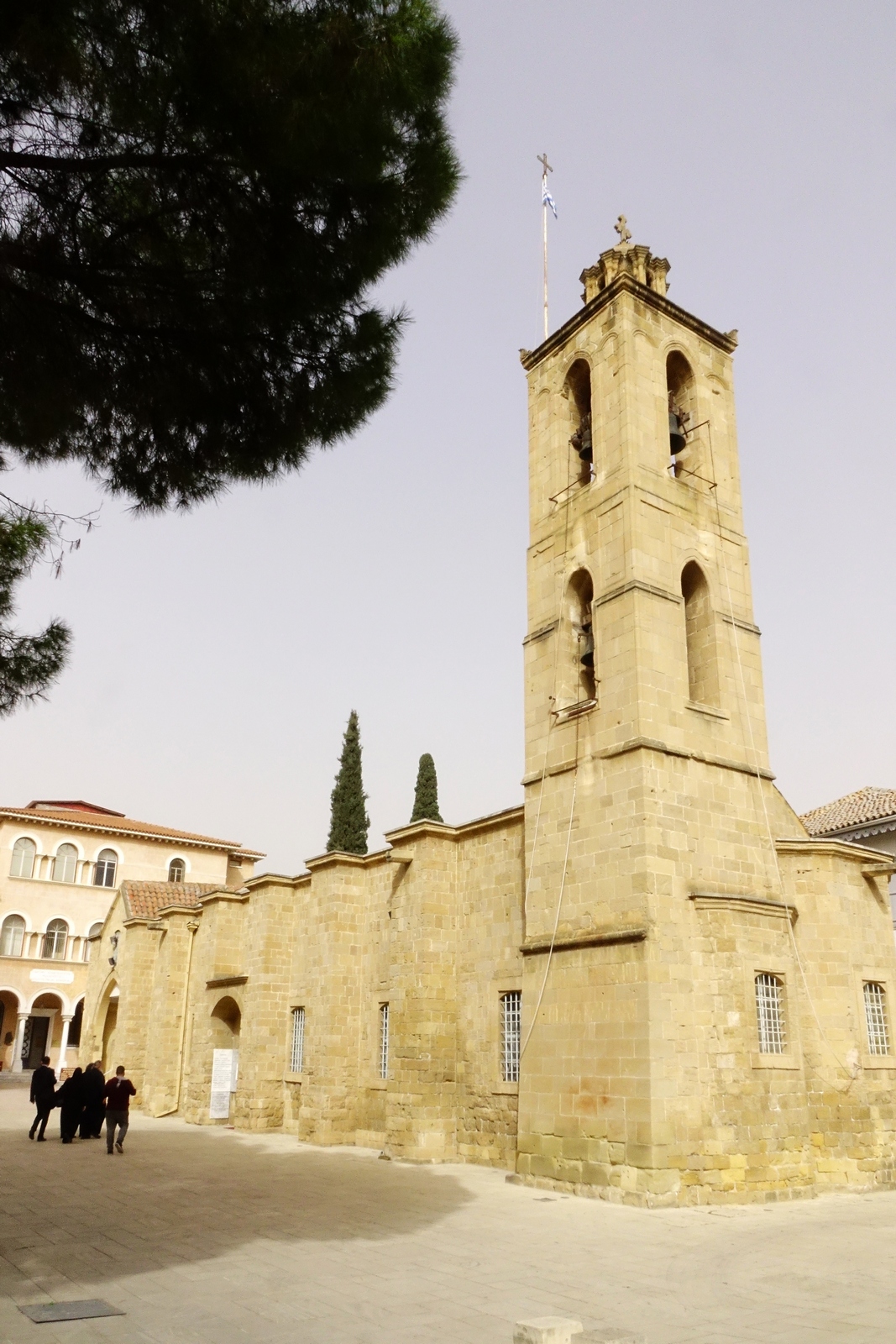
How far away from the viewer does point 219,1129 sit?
874 inches

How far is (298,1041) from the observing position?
21.2 metres

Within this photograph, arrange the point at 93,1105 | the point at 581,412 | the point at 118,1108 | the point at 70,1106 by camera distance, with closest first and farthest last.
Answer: the point at 118,1108 → the point at 581,412 → the point at 70,1106 → the point at 93,1105

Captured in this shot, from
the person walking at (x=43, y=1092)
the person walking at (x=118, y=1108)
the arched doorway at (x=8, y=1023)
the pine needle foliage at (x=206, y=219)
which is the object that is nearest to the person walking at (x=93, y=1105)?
the person walking at (x=43, y=1092)

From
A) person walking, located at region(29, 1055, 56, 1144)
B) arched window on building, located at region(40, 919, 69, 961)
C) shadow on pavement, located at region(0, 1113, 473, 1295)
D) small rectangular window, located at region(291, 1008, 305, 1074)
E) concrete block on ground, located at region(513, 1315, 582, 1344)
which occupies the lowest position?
shadow on pavement, located at region(0, 1113, 473, 1295)

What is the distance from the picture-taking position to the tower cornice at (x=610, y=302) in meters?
16.6

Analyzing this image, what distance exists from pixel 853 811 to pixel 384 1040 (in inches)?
596

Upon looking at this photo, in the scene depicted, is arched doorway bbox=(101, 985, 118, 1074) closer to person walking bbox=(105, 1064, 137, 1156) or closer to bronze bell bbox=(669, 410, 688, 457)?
person walking bbox=(105, 1064, 137, 1156)

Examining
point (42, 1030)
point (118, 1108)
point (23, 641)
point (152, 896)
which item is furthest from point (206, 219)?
point (42, 1030)

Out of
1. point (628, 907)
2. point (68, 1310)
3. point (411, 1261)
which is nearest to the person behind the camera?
point (68, 1310)

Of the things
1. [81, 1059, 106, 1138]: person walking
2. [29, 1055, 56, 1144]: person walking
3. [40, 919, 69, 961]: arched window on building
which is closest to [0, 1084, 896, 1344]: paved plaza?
[29, 1055, 56, 1144]: person walking

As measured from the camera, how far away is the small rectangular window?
2103 cm

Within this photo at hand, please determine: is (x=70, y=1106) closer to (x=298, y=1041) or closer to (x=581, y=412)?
(x=298, y=1041)

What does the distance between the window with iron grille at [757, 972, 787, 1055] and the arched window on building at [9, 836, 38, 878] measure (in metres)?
35.6

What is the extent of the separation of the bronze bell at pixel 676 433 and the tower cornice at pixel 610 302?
1.66 m
